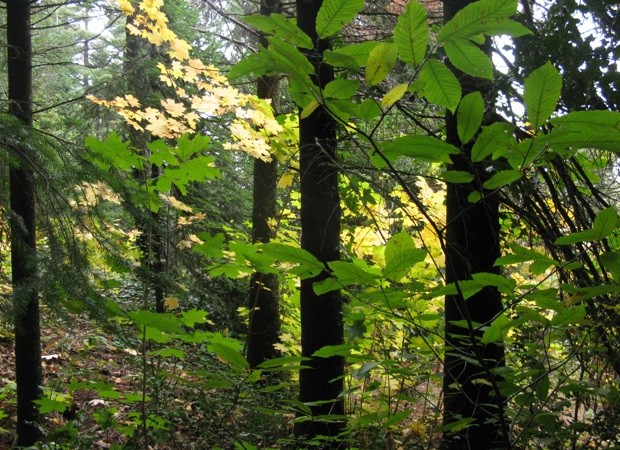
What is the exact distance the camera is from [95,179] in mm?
3760

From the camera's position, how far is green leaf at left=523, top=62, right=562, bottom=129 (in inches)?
38.7

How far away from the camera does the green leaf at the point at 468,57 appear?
1.04 m

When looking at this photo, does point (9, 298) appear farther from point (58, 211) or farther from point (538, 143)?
point (538, 143)

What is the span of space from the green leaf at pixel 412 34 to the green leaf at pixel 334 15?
9 cm

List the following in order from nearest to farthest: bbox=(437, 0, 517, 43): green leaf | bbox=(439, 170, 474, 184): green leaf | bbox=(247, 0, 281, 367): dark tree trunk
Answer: bbox=(437, 0, 517, 43): green leaf, bbox=(439, 170, 474, 184): green leaf, bbox=(247, 0, 281, 367): dark tree trunk

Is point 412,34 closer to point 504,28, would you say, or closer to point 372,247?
point 504,28

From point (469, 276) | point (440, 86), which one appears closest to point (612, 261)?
point (440, 86)

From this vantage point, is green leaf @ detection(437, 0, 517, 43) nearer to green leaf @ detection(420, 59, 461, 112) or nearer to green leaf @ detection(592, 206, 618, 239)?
green leaf @ detection(420, 59, 461, 112)

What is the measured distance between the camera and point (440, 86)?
1.08 metres

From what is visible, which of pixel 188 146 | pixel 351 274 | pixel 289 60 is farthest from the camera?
pixel 188 146

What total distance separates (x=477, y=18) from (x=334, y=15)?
0.27 metres

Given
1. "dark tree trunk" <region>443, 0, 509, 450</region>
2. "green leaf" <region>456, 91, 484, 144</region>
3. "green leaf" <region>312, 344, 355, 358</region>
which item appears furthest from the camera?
"dark tree trunk" <region>443, 0, 509, 450</region>

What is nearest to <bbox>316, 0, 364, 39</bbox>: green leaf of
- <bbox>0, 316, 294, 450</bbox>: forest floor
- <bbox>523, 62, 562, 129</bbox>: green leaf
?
<bbox>523, 62, 562, 129</bbox>: green leaf

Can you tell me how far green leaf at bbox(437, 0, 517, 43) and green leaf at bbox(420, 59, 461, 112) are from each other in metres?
0.08
